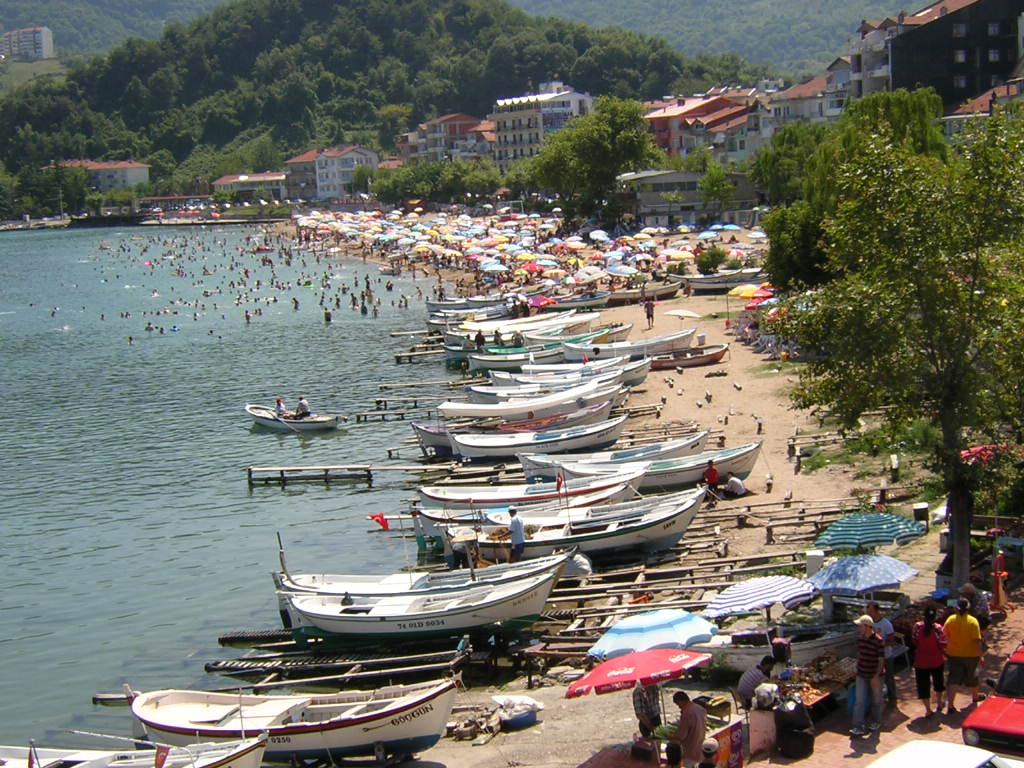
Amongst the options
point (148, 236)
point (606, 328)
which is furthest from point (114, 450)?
point (148, 236)

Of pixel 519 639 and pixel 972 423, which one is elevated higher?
pixel 972 423

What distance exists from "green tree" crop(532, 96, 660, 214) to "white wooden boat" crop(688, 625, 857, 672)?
298ft

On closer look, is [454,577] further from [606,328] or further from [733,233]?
[733,233]

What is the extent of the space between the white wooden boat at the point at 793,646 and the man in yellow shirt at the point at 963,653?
1.82 m

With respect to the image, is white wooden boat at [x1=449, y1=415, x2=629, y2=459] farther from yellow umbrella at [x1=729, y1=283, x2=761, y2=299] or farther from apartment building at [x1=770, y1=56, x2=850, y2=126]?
apartment building at [x1=770, y1=56, x2=850, y2=126]

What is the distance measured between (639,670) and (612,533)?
11629 mm

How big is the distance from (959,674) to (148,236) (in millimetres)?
171235

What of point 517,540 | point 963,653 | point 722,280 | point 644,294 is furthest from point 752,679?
point 644,294

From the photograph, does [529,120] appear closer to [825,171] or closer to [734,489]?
[825,171]

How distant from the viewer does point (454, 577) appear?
1006 inches

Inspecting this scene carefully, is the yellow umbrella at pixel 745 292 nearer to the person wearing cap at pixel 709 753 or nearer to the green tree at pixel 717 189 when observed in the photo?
the person wearing cap at pixel 709 753

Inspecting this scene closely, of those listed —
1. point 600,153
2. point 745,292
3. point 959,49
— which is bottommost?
point 745,292

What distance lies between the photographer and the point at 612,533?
2808 centimetres

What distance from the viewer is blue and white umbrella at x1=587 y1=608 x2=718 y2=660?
18.4 meters
